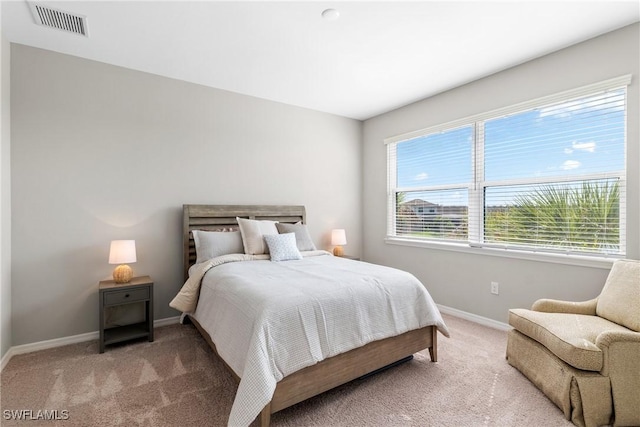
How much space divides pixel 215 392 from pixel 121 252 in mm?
1576

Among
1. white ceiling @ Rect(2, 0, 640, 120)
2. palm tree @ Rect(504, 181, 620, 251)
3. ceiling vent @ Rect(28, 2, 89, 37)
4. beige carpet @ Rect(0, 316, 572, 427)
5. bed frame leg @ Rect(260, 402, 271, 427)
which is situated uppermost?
ceiling vent @ Rect(28, 2, 89, 37)

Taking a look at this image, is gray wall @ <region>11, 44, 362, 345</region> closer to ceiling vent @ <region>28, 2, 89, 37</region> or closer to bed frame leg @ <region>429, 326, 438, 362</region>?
ceiling vent @ <region>28, 2, 89, 37</region>

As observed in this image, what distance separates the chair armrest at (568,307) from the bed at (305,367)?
0.77m

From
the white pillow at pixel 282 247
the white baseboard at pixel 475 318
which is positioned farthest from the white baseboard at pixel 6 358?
the white baseboard at pixel 475 318

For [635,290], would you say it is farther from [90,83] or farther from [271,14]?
[90,83]

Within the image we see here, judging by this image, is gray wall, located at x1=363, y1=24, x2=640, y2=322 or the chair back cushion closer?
the chair back cushion

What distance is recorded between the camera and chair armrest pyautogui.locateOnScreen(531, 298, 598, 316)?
2.22m

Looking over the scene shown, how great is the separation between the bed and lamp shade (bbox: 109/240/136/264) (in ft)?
1.83

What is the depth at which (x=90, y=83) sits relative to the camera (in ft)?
9.62

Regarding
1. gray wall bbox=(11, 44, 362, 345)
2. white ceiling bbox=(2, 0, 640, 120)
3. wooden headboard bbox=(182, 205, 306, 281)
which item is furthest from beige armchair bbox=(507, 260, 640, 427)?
gray wall bbox=(11, 44, 362, 345)

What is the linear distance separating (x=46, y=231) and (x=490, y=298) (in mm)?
4419

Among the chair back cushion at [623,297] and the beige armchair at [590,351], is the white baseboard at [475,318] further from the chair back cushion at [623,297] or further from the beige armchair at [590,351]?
the chair back cushion at [623,297]

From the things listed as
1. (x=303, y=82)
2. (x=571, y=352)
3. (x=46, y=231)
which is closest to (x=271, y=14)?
(x=303, y=82)

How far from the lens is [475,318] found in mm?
3359
